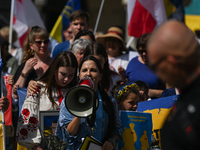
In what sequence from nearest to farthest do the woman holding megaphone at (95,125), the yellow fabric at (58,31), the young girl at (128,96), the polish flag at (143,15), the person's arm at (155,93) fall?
the woman holding megaphone at (95,125), the young girl at (128,96), the person's arm at (155,93), the polish flag at (143,15), the yellow fabric at (58,31)

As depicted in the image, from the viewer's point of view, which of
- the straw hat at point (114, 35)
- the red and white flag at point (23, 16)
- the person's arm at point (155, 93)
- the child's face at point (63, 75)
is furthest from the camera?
the red and white flag at point (23, 16)

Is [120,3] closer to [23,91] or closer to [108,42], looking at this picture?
[108,42]

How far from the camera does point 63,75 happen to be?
3834mm

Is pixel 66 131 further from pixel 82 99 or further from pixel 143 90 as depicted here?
pixel 143 90

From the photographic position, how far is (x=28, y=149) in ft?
12.5

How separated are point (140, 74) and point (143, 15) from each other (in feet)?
5.84

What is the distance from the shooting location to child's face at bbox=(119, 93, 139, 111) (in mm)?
4031

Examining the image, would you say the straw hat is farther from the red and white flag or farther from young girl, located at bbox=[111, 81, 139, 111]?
the red and white flag

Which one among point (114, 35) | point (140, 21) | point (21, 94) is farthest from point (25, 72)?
point (140, 21)

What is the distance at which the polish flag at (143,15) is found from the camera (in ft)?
20.8

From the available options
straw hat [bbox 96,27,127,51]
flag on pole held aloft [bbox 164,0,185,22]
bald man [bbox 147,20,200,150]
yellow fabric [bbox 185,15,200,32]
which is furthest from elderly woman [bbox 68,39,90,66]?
yellow fabric [bbox 185,15,200,32]

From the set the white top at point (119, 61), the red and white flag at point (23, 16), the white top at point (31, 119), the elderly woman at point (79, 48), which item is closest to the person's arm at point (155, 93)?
the white top at point (119, 61)

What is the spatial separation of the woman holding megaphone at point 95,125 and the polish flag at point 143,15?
3028 millimetres

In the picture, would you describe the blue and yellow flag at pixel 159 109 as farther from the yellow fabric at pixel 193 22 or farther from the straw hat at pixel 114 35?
the yellow fabric at pixel 193 22
